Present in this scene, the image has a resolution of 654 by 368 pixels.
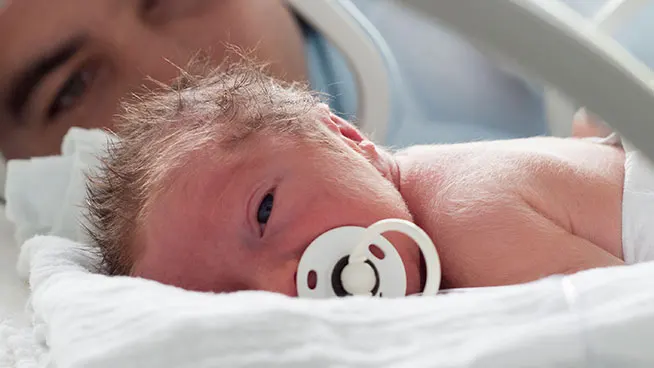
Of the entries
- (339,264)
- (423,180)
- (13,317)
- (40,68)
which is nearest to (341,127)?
(423,180)

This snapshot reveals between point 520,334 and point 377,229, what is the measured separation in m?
0.22

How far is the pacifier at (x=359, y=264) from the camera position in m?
0.58

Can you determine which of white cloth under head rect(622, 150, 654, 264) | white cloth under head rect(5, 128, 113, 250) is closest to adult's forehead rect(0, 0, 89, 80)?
white cloth under head rect(5, 128, 113, 250)

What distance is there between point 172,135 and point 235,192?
0.11 meters

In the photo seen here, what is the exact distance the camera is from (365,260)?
59 cm

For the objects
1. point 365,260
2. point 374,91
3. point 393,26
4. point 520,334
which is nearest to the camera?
point 520,334

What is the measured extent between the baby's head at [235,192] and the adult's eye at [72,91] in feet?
1.52

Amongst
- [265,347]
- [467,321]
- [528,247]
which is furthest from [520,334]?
[528,247]

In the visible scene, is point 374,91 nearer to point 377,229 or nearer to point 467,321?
point 377,229

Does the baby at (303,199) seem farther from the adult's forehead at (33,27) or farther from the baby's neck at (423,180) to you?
the adult's forehead at (33,27)

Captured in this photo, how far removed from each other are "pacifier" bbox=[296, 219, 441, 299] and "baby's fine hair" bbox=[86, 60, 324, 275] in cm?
13

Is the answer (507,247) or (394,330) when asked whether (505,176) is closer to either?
(507,247)

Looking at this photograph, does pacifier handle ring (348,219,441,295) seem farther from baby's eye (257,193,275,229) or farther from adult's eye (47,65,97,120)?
adult's eye (47,65,97,120)

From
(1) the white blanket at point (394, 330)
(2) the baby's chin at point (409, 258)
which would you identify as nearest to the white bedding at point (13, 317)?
(1) the white blanket at point (394, 330)
